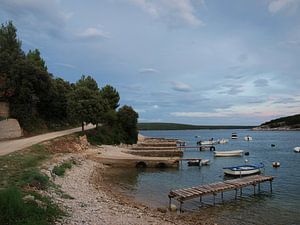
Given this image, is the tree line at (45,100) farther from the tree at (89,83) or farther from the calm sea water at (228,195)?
the calm sea water at (228,195)

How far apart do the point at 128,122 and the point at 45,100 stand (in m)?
21.9

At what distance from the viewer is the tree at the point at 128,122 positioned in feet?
259

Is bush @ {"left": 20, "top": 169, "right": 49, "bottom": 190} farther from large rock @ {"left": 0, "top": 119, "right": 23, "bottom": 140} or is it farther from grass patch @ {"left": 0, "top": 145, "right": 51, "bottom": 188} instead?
large rock @ {"left": 0, "top": 119, "right": 23, "bottom": 140}

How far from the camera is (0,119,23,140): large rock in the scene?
149 feet

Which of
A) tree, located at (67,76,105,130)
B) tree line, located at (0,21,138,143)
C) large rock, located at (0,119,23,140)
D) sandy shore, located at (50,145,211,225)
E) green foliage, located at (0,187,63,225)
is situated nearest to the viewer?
green foliage, located at (0,187,63,225)

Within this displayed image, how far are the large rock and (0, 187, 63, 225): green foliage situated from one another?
34120mm

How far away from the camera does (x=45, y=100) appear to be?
207 ft

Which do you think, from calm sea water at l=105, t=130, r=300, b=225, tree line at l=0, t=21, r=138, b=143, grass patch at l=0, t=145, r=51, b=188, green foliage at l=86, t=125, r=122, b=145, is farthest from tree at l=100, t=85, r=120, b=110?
grass patch at l=0, t=145, r=51, b=188

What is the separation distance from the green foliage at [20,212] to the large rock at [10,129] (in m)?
34.1

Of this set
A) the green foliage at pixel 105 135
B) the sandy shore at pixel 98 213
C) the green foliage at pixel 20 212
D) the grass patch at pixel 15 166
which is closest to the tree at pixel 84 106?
the green foliage at pixel 105 135

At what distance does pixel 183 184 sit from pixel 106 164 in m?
14.9

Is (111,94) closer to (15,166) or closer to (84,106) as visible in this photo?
(84,106)

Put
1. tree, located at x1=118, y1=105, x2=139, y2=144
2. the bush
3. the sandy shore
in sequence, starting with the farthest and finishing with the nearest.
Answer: tree, located at x1=118, y1=105, x2=139, y2=144, the bush, the sandy shore

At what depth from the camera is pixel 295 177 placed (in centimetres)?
4134
